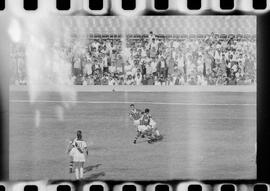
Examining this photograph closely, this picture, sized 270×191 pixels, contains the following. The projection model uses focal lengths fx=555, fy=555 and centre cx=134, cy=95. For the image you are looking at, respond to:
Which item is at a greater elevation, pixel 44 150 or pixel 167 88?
pixel 167 88

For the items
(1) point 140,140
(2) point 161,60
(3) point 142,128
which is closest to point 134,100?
(2) point 161,60

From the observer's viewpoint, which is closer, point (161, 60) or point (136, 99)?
point (161, 60)

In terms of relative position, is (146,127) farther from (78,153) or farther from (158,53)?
(158,53)

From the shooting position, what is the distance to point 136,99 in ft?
43.7

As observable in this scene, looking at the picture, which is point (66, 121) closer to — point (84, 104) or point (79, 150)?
point (84, 104)

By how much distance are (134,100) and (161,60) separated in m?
2.61

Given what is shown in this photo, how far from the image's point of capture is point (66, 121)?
1177cm

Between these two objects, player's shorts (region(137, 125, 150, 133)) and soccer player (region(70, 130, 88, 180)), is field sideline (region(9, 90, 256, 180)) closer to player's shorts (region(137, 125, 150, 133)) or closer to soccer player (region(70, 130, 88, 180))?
player's shorts (region(137, 125, 150, 133))

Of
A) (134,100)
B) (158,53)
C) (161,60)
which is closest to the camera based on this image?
(161,60)

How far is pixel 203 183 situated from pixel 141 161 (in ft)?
9.77

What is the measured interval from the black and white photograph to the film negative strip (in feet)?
0.09

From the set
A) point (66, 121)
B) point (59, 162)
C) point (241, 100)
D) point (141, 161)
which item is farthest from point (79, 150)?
point (241, 100)

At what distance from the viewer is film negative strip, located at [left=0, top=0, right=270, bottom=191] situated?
543 cm

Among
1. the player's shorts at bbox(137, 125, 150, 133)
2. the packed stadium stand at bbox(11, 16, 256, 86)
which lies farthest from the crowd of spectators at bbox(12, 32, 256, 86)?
the player's shorts at bbox(137, 125, 150, 133)
